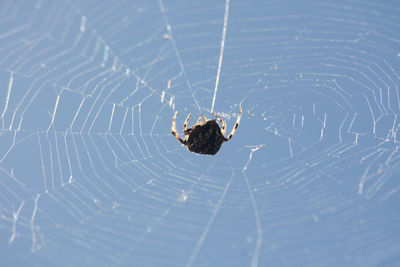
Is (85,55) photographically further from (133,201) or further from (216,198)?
(216,198)

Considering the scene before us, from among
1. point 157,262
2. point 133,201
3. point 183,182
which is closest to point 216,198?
point 183,182

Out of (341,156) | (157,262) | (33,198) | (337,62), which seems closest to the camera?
(157,262)

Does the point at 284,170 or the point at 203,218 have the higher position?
the point at 284,170

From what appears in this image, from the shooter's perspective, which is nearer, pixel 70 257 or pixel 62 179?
pixel 70 257

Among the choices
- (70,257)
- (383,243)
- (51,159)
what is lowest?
(70,257)

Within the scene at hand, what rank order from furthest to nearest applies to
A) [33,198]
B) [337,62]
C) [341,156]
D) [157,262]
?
1. [341,156]
2. [337,62]
3. [33,198]
4. [157,262]

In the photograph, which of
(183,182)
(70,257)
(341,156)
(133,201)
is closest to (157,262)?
(70,257)
